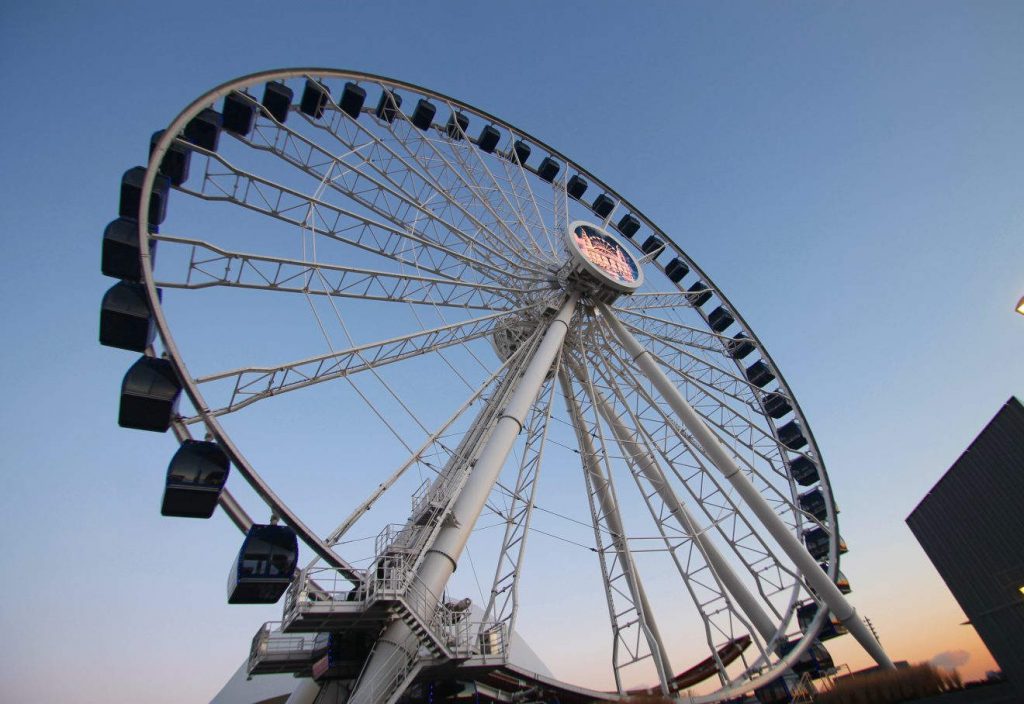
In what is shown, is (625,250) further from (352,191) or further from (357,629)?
(357,629)

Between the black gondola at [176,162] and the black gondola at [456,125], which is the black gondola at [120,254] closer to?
the black gondola at [176,162]

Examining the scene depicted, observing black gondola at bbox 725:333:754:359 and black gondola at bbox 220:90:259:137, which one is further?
black gondola at bbox 725:333:754:359

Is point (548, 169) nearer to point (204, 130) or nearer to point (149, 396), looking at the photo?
point (204, 130)

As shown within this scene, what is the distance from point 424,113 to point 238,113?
21.4ft

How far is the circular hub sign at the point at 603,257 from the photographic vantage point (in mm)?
17578

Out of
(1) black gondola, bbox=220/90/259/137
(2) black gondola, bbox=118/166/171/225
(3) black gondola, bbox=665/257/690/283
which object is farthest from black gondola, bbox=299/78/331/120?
(3) black gondola, bbox=665/257/690/283

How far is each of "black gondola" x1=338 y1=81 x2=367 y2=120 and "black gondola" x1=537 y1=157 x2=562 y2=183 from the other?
862 centimetres

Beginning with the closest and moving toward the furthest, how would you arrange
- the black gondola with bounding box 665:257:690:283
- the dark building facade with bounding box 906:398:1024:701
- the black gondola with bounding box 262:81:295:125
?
1. the dark building facade with bounding box 906:398:1024:701
2. the black gondola with bounding box 262:81:295:125
3. the black gondola with bounding box 665:257:690:283

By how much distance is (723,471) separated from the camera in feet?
52.7

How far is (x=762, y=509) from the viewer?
1562 centimetres

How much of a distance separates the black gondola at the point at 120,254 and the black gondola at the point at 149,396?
205 cm

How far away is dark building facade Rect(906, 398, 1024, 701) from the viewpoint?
526 inches

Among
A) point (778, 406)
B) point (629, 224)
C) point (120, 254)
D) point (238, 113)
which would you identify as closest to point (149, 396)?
point (120, 254)

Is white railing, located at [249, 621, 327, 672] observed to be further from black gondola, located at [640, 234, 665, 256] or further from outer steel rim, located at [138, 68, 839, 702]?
black gondola, located at [640, 234, 665, 256]
